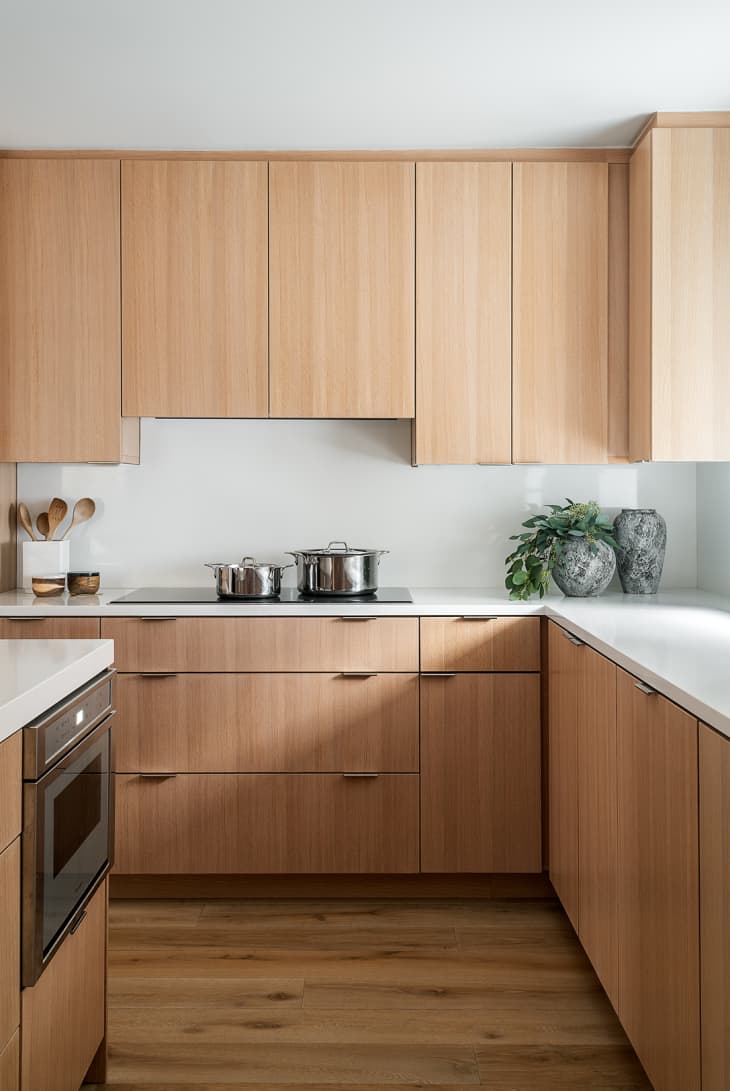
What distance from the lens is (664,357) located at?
3.00m

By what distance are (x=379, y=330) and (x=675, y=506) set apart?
1.34 meters

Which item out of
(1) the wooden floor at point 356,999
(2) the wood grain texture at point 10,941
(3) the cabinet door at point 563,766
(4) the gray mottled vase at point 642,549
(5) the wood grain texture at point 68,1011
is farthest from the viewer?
(4) the gray mottled vase at point 642,549

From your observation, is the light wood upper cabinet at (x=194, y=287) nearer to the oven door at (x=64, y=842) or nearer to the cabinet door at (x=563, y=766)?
the cabinet door at (x=563, y=766)

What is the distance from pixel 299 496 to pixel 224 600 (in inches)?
23.7

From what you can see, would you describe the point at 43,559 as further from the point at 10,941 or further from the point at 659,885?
the point at 659,885

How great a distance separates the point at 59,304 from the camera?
325 centimetres

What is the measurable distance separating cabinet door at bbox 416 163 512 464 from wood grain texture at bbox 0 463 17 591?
1.53 metres

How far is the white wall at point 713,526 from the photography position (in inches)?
132

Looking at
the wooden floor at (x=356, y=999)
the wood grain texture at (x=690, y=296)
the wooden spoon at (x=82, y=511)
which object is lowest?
the wooden floor at (x=356, y=999)

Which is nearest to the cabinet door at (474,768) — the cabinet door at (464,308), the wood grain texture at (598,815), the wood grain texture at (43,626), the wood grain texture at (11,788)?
the wood grain texture at (598,815)

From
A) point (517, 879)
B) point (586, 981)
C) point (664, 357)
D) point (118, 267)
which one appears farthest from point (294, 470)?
point (586, 981)

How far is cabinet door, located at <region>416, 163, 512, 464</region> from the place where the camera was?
3248mm

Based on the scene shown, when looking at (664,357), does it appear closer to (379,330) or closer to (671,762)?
(379,330)

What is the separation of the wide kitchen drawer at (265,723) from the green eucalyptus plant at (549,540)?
56 centimetres
